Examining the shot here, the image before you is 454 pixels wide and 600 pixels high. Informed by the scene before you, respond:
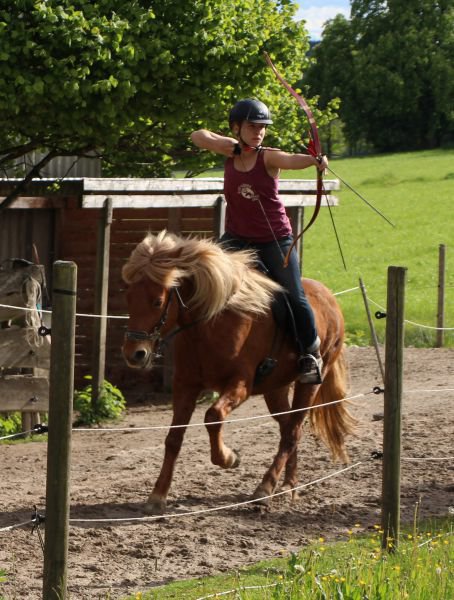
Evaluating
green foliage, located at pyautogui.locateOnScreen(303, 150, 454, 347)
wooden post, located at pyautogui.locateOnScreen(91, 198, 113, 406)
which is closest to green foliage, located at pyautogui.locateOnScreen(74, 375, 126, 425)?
wooden post, located at pyautogui.locateOnScreen(91, 198, 113, 406)

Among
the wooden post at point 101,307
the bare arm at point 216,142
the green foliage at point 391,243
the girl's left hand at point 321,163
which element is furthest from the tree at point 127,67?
the girl's left hand at point 321,163

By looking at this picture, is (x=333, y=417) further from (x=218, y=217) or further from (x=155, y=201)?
(x=218, y=217)

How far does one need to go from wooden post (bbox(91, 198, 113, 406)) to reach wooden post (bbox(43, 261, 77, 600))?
278 inches

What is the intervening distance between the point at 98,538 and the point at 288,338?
217cm

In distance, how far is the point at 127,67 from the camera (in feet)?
40.1

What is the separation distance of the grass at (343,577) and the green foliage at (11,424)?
5.19m

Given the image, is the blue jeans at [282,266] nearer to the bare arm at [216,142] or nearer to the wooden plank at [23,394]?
the bare arm at [216,142]

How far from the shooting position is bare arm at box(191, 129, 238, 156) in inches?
307

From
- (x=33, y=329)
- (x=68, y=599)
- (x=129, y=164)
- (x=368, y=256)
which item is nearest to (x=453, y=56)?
(x=368, y=256)

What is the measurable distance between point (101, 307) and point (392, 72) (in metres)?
61.0

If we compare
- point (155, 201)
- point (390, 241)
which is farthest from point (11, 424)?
point (390, 241)

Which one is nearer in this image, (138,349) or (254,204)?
(138,349)

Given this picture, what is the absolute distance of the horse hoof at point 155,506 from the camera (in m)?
7.59

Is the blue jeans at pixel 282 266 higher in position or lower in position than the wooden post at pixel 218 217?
lower
